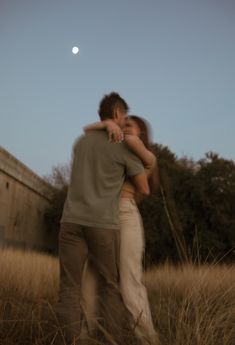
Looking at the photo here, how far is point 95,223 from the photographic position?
8.20ft

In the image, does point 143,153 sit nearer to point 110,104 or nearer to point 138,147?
point 138,147

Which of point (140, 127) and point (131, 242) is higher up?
point (140, 127)

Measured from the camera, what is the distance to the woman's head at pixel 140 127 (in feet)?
9.41

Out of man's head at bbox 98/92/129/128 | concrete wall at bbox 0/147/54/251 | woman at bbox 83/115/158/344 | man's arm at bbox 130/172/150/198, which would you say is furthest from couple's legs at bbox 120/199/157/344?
concrete wall at bbox 0/147/54/251

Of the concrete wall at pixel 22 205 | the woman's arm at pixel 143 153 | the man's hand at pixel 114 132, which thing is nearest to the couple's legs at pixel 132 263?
the woman's arm at pixel 143 153

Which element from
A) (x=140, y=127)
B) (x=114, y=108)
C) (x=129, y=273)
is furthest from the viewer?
(x=140, y=127)

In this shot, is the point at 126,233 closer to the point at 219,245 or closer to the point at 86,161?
the point at 86,161

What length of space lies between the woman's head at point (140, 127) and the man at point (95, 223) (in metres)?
0.24

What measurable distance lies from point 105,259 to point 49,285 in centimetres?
401

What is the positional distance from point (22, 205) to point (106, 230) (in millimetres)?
13210

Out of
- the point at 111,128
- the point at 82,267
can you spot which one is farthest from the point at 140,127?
the point at 82,267

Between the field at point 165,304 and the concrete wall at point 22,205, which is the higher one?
the concrete wall at point 22,205

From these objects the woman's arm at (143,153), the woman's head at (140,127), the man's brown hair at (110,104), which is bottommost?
the woman's arm at (143,153)

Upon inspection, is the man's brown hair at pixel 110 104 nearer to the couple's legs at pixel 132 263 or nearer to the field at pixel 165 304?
the couple's legs at pixel 132 263
